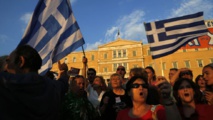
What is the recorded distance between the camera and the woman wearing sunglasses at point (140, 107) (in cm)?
244

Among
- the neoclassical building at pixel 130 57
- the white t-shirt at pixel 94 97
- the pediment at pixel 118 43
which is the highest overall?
the pediment at pixel 118 43

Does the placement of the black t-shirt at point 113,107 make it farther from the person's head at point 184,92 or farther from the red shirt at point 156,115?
the person's head at point 184,92

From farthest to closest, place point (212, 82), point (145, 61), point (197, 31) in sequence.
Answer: point (145, 61) < point (197, 31) < point (212, 82)

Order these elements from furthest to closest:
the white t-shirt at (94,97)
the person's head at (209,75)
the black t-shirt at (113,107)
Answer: the white t-shirt at (94,97), the black t-shirt at (113,107), the person's head at (209,75)

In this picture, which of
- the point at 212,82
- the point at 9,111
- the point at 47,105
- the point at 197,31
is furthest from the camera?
the point at 197,31

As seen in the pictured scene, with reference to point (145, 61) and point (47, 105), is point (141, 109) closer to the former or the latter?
point (47, 105)

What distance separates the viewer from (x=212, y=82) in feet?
9.87

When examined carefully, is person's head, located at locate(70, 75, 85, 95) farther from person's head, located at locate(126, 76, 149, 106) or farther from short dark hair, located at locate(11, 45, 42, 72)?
short dark hair, located at locate(11, 45, 42, 72)

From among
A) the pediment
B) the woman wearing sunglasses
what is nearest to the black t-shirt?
the woman wearing sunglasses

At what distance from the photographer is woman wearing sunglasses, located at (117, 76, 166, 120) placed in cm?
244

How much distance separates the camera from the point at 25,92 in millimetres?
1663

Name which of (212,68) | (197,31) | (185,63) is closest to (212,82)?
(212,68)

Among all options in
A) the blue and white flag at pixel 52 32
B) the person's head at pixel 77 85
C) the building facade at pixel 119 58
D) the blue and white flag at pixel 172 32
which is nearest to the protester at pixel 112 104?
the person's head at pixel 77 85

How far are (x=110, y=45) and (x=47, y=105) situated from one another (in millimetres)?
43421
